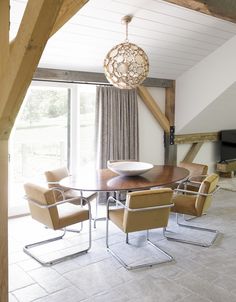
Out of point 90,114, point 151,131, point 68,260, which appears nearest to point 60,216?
point 68,260

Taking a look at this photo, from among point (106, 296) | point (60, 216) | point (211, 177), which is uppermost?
point (211, 177)

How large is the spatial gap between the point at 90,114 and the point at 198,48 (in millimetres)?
1921

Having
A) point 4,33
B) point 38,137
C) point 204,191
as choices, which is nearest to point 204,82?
point 204,191

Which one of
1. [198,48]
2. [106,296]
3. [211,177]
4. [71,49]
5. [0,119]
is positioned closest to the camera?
[0,119]

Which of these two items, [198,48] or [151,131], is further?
[151,131]

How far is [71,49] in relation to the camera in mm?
4102

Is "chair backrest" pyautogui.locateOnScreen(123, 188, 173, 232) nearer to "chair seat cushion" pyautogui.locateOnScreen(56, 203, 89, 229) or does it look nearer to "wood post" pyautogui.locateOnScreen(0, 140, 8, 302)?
"chair seat cushion" pyautogui.locateOnScreen(56, 203, 89, 229)

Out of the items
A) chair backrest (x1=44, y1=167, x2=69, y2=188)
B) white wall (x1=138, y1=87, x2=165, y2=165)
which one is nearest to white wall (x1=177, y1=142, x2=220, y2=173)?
white wall (x1=138, y1=87, x2=165, y2=165)

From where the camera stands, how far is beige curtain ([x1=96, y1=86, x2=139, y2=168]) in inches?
197

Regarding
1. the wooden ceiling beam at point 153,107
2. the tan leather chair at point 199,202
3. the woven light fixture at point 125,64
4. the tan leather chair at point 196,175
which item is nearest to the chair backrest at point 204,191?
the tan leather chair at point 199,202

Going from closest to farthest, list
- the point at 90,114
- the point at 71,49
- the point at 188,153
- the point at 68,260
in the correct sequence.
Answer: the point at 68,260 < the point at 71,49 < the point at 90,114 < the point at 188,153

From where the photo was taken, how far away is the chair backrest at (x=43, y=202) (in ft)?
9.92

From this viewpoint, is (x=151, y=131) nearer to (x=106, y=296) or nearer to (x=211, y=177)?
(x=211, y=177)

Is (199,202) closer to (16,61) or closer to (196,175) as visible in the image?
(196,175)
